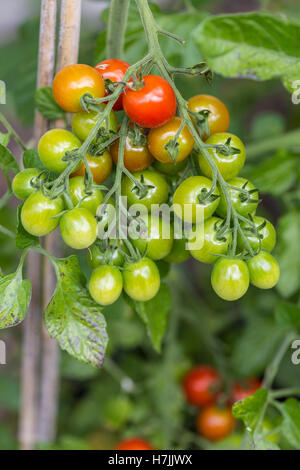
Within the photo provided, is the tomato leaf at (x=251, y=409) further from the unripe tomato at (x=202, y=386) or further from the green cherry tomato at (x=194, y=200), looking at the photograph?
the unripe tomato at (x=202, y=386)

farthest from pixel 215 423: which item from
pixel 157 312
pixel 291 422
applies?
pixel 157 312

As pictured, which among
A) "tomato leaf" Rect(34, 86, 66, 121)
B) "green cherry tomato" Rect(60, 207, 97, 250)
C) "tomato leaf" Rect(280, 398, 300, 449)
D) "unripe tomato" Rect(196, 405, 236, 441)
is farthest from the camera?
"unripe tomato" Rect(196, 405, 236, 441)

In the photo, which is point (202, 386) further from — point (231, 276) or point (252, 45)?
point (252, 45)

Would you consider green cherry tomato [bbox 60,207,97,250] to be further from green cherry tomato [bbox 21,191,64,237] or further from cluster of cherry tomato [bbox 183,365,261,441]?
cluster of cherry tomato [bbox 183,365,261,441]

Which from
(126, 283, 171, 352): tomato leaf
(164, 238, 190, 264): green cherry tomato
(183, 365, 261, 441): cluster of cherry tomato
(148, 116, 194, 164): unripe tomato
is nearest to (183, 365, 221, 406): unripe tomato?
(183, 365, 261, 441): cluster of cherry tomato

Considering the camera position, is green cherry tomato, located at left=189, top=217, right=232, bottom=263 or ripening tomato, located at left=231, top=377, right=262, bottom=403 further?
ripening tomato, located at left=231, top=377, right=262, bottom=403

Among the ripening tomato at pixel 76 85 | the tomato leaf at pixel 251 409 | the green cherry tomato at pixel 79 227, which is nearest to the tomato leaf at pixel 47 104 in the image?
the ripening tomato at pixel 76 85
